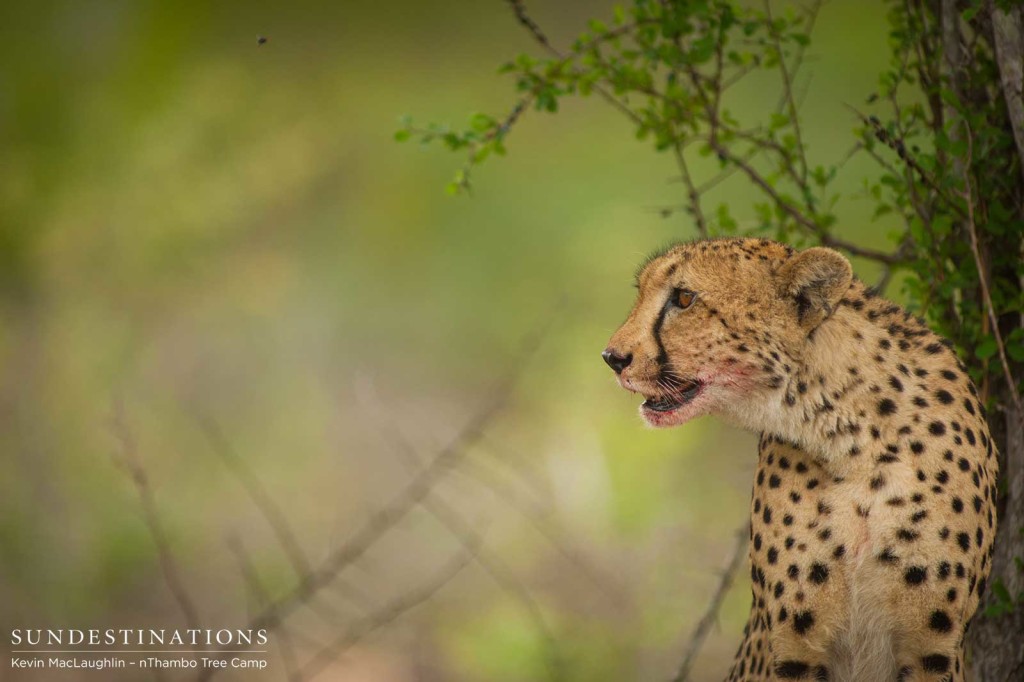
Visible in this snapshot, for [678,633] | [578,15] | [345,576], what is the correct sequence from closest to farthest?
[678,633] < [345,576] < [578,15]

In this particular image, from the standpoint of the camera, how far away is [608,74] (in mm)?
2836

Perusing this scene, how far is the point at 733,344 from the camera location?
1958mm

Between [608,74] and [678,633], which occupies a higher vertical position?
[608,74]

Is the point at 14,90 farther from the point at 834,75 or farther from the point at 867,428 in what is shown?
the point at 867,428

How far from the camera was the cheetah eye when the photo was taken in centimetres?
201

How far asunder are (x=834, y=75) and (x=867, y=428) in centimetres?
441

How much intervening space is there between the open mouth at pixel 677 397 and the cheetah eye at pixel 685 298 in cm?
13

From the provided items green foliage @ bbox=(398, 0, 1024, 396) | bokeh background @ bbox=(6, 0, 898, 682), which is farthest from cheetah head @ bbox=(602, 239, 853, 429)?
bokeh background @ bbox=(6, 0, 898, 682)

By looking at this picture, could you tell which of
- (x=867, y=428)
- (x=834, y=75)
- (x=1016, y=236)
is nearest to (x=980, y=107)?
(x=1016, y=236)

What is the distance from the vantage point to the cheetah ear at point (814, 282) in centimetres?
192

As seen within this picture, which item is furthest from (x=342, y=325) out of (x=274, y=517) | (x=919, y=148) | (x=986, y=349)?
(x=986, y=349)

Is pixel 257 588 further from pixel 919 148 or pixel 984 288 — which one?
pixel 919 148

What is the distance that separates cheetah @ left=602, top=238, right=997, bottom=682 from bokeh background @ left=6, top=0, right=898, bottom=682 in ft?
9.11

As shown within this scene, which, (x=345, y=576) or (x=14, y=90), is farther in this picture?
(x=14, y=90)
